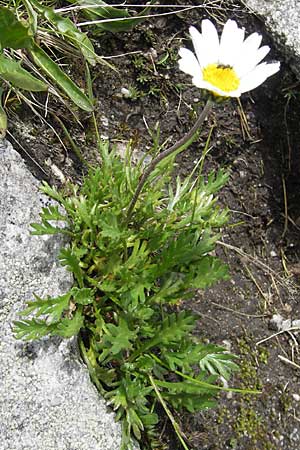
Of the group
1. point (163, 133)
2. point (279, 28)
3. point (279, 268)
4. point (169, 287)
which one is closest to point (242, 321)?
point (279, 268)

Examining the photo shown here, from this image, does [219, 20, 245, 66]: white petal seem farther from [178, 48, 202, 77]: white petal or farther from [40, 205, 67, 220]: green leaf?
[40, 205, 67, 220]: green leaf

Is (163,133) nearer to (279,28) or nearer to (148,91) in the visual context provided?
(148,91)

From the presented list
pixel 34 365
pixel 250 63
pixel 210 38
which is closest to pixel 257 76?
pixel 250 63

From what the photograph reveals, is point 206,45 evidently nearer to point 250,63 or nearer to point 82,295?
point 250,63

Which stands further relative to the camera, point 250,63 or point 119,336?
point 119,336

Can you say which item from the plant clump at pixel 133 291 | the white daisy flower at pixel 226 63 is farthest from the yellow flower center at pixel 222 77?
the plant clump at pixel 133 291

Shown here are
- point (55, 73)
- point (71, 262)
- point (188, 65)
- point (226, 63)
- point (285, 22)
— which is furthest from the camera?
point (285, 22)
